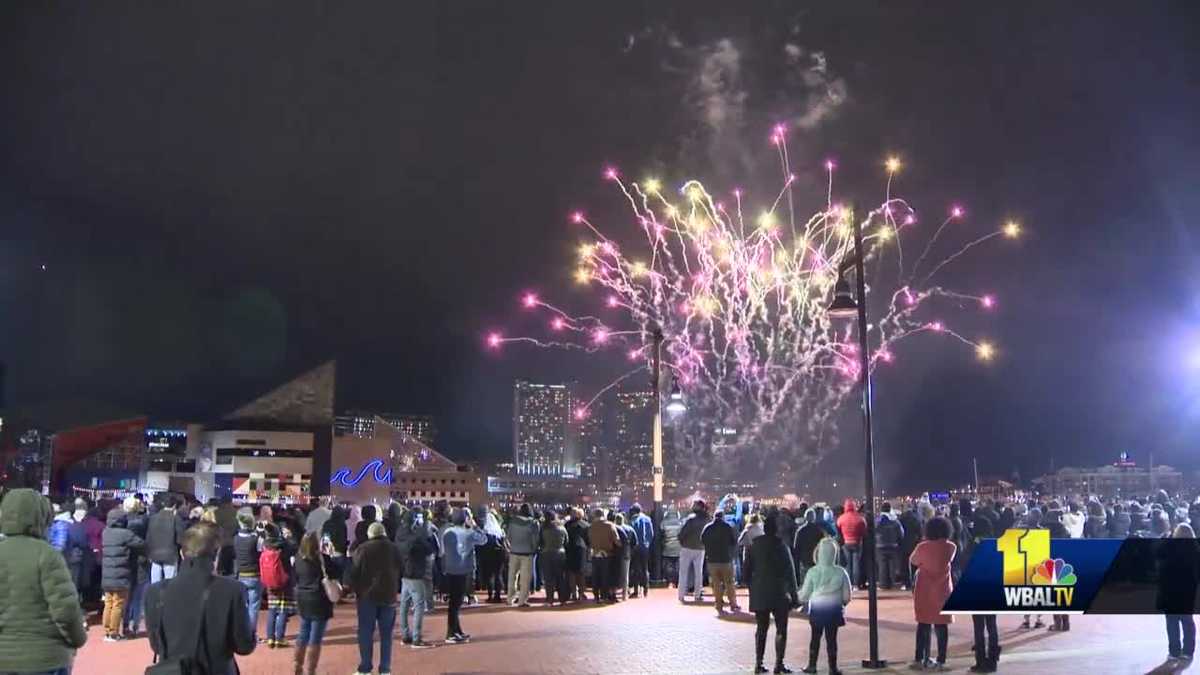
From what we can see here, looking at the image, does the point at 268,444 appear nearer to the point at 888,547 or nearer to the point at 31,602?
the point at 888,547

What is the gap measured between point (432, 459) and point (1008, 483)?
69.6 m

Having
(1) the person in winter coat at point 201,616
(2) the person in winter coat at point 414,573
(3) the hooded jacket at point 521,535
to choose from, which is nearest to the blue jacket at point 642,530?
(3) the hooded jacket at point 521,535

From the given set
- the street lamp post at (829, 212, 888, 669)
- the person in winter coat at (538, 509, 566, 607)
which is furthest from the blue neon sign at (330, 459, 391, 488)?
the street lamp post at (829, 212, 888, 669)

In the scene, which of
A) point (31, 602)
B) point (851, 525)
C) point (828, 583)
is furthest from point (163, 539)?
Result: point (851, 525)

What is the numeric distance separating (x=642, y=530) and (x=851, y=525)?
14.3ft

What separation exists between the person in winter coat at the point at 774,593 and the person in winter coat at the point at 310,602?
4.50 metres

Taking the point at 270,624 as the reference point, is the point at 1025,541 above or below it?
above

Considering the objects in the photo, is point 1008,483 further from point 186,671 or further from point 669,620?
point 186,671

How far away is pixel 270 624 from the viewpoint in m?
12.3

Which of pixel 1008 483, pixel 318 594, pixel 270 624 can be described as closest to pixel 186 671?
pixel 318 594

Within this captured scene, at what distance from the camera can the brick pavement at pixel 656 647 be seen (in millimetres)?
11047

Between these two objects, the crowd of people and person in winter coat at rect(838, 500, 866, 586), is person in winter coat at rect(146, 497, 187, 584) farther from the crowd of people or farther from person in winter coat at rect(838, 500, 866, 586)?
person in winter coat at rect(838, 500, 866, 586)

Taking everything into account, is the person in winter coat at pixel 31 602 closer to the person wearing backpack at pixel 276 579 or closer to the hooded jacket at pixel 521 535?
the person wearing backpack at pixel 276 579

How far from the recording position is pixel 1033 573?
44.4 feet
